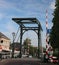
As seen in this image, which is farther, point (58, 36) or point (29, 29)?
point (29, 29)

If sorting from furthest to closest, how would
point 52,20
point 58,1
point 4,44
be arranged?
point 4,44 → point 52,20 → point 58,1

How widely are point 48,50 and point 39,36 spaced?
90394mm

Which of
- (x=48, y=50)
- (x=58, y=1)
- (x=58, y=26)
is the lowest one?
(x=48, y=50)

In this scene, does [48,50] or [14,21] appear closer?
[48,50]

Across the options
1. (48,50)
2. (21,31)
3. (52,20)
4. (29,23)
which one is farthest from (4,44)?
(48,50)

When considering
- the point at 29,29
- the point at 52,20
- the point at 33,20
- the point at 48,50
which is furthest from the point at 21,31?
the point at 48,50

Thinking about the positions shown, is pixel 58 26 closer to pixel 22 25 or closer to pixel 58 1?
pixel 58 1

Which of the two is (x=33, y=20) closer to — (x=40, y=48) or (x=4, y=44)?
Result: (x=40, y=48)

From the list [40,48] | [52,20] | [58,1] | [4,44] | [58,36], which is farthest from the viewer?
[4,44]

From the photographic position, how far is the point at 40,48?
12825cm

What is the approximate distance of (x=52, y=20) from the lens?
43312 mm

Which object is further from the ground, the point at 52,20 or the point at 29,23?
the point at 29,23

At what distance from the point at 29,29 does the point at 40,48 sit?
9271 millimetres

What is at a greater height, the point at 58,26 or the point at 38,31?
the point at 38,31
